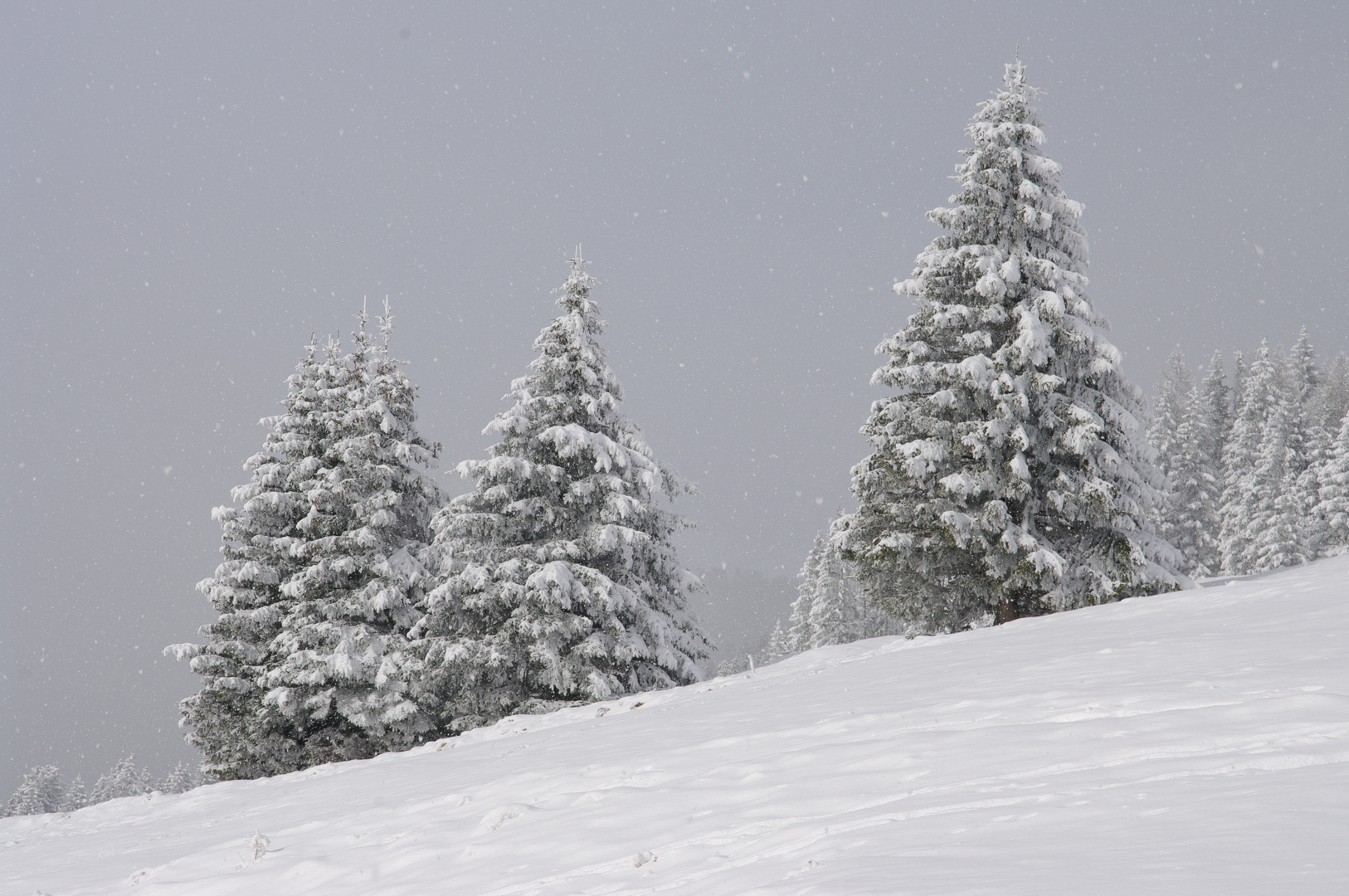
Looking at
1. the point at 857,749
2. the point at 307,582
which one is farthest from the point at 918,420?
the point at 307,582

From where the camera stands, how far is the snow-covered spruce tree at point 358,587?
19766mm

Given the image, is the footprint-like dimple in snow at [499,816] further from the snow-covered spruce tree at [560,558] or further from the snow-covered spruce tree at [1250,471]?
the snow-covered spruce tree at [1250,471]

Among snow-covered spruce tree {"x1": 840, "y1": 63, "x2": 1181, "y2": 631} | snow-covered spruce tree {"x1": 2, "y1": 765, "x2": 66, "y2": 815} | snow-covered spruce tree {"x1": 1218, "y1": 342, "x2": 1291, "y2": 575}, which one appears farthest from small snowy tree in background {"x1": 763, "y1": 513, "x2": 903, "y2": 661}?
snow-covered spruce tree {"x1": 2, "y1": 765, "x2": 66, "y2": 815}

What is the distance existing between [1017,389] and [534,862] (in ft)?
43.3

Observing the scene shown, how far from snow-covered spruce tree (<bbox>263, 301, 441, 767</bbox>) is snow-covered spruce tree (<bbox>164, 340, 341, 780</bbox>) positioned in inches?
13.1

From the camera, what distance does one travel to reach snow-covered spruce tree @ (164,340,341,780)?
2102cm

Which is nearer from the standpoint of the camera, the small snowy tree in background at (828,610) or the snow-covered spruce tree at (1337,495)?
the snow-covered spruce tree at (1337,495)

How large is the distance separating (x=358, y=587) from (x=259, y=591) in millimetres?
2942

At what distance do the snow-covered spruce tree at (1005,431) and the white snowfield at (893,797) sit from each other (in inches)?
168

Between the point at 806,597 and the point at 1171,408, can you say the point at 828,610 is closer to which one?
the point at 806,597

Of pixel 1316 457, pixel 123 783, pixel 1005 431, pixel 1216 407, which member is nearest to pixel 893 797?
pixel 1005 431

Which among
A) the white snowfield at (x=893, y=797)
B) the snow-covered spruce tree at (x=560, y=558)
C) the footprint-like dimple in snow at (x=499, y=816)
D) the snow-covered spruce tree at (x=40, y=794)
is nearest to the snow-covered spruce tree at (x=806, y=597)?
the snow-covered spruce tree at (x=560, y=558)

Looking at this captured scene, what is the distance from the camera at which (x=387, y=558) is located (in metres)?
20.9

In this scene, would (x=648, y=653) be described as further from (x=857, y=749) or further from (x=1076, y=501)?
(x=857, y=749)
